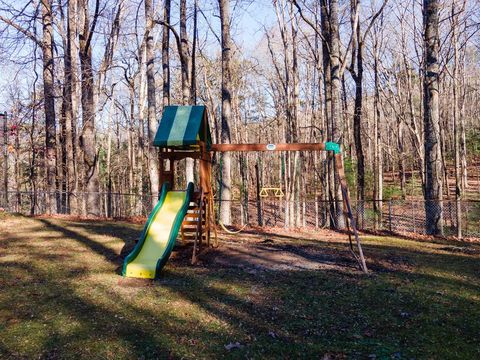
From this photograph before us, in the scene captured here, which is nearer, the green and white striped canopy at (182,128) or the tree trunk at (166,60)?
the green and white striped canopy at (182,128)

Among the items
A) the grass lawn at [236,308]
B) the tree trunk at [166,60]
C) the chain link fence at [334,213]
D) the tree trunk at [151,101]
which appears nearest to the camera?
the grass lawn at [236,308]

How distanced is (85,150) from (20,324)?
Result: 12.2m

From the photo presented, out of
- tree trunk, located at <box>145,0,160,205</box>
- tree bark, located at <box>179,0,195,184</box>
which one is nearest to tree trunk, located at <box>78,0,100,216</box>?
tree trunk, located at <box>145,0,160,205</box>

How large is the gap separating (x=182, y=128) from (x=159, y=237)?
8.35 ft

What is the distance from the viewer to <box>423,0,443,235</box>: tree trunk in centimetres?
1251

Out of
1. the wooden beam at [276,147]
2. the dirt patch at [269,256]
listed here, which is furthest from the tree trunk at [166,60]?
the dirt patch at [269,256]

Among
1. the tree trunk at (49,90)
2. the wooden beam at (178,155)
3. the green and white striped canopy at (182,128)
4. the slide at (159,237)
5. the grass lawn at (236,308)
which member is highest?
the tree trunk at (49,90)

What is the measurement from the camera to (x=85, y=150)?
1584 centimetres

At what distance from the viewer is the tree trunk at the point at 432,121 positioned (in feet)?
41.0

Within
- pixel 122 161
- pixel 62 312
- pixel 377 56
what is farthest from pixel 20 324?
pixel 122 161

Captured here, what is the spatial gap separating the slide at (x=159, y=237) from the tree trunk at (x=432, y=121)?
859 cm

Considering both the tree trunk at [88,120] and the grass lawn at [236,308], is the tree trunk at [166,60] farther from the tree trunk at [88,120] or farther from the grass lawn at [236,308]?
the grass lawn at [236,308]

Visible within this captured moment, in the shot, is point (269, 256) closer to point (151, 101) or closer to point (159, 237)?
point (159, 237)

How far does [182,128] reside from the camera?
8594 mm
